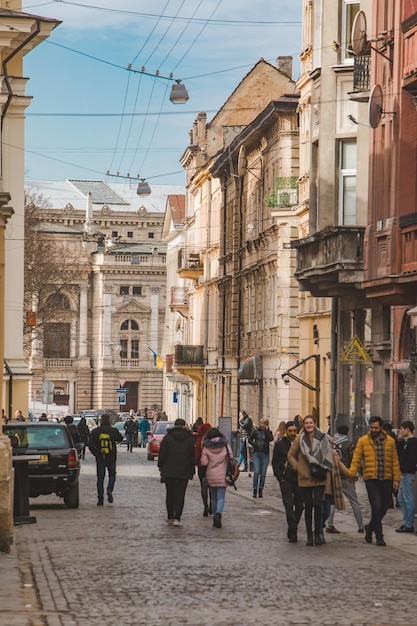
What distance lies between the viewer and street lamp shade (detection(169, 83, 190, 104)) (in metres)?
36.4

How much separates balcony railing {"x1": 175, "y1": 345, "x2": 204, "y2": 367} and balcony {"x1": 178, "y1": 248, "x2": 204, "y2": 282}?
16.1 feet

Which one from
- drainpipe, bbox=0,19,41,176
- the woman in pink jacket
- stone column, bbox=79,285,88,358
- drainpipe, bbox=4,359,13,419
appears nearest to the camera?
the woman in pink jacket

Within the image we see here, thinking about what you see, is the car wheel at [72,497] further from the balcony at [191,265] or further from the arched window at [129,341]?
the arched window at [129,341]

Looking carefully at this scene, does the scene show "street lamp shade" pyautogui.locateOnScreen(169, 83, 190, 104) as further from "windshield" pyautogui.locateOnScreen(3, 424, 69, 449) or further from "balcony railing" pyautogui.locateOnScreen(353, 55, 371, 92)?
"windshield" pyautogui.locateOnScreen(3, 424, 69, 449)

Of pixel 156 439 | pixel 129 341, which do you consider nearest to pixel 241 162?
pixel 156 439

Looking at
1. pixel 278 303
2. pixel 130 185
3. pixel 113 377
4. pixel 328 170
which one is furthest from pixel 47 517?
pixel 130 185

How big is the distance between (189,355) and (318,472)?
191ft

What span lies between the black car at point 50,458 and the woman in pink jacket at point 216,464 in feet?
13.0

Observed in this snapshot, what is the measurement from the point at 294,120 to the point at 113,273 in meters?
84.7

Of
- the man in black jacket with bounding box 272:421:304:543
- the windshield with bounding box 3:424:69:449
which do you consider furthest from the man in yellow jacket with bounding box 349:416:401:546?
the windshield with bounding box 3:424:69:449

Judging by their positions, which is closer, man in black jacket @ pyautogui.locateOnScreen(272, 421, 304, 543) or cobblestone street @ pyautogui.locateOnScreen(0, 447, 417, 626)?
cobblestone street @ pyautogui.locateOnScreen(0, 447, 417, 626)

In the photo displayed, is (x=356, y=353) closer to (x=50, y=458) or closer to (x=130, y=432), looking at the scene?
(x=50, y=458)

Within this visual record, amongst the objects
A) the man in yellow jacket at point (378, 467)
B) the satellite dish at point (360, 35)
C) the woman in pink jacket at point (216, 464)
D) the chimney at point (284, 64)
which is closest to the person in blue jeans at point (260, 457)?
the woman in pink jacket at point (216, 464)

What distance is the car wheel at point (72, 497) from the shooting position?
26.6 m
